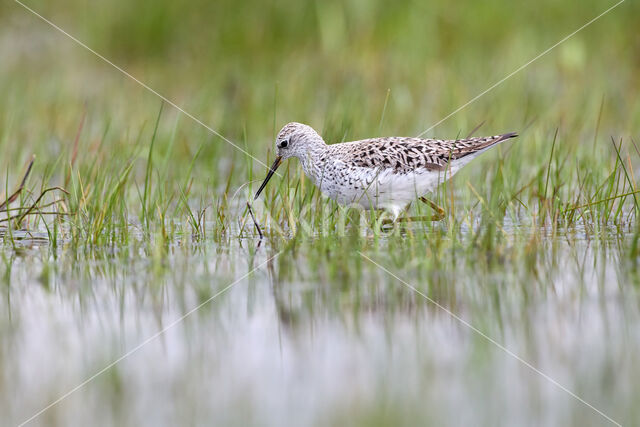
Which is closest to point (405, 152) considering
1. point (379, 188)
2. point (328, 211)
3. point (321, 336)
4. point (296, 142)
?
point (379, 188)

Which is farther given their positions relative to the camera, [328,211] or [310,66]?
[310,66]

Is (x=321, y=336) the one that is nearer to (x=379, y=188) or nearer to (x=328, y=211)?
(x=379, y=188)

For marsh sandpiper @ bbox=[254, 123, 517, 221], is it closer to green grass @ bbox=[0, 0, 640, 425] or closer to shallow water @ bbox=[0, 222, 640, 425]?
green grass @ bbox=[0, 0, 640, 425]

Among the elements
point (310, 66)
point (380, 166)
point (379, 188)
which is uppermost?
point (310, 66)

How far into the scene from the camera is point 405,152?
780cm

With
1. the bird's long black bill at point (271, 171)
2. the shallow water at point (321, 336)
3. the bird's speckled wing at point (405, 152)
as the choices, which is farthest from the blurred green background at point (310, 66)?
the shallow water at point (321, 336)

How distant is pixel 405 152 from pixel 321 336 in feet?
10.8

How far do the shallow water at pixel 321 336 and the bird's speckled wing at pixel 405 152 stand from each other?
1156 mm

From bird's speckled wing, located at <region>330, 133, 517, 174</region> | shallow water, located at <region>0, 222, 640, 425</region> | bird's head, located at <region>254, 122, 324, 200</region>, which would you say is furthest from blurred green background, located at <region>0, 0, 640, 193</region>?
shallow water, located at <region>0, 222, 640, 425</region>

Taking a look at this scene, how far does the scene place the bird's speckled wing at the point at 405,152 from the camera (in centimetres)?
766

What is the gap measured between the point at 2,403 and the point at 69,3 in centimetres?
1114

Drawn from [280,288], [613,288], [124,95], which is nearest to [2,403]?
[280,288]

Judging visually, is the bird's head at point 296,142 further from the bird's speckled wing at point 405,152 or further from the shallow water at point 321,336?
the shallow water at point 321,336

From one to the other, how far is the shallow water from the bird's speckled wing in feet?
3.79
